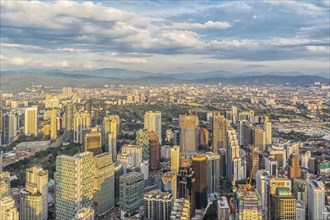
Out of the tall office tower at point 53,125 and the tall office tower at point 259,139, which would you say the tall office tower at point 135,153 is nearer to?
the tall office tower at point 259,139

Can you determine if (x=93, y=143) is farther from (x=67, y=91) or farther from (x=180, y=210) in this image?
(x=67, y=91)

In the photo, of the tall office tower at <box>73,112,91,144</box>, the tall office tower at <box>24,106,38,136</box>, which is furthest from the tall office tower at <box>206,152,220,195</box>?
the tall office tower at <box>24,106,38,136</box>

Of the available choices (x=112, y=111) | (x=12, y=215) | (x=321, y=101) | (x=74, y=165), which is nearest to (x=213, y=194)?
(x=74, y=165)

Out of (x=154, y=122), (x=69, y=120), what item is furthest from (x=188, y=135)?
(x=69, y=120)

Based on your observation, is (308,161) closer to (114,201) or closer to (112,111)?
(114,201)

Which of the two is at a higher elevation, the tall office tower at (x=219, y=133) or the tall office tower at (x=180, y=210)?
the tall office tower at (x=219, y=133)

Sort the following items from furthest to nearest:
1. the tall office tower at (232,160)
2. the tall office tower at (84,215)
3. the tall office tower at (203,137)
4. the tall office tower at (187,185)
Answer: the tall office tower at (203,137)
the tall office tower at (232,160)
the tall office tower at (187,185)
the tall office tower at (84,215)

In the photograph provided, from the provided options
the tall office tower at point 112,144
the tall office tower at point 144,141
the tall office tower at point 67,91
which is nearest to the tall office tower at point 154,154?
the tall office tower at point 144,141
